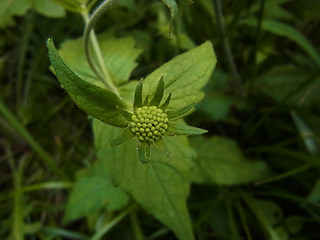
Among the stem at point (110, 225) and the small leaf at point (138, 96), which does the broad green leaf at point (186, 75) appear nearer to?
the small leaf at point (138, 96)

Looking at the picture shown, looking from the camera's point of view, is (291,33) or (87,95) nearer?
(87,95)

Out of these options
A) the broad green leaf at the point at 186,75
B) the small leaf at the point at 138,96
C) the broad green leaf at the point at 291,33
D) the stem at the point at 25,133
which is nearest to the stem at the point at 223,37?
the broad green leaf at the point at 291,33

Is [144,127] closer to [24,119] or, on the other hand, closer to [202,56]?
[202,56]

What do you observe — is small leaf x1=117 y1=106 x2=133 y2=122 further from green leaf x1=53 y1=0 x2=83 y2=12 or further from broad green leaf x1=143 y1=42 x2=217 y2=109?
green leaf x1=53 y1=0 x2=83 y2=12

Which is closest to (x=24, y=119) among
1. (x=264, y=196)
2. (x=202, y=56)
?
(x=202, y=56)

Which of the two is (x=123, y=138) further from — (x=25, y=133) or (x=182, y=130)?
(x=25, y=133)

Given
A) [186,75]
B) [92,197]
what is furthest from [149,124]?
[92,197]

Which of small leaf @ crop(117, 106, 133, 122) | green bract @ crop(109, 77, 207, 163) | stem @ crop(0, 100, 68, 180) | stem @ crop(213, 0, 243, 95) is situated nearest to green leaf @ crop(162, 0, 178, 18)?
green bract @ crop(109, 77, 207, 163)
